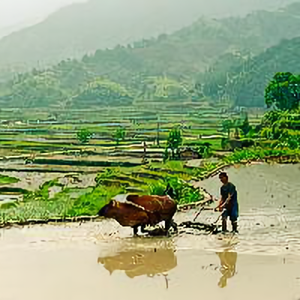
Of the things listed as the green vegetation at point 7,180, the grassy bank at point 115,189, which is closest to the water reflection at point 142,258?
the grassy bank at point 115,189

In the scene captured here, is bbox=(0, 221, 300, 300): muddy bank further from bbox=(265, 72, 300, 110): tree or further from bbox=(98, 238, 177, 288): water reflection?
bbox=(265, 72, 300, 110): tree

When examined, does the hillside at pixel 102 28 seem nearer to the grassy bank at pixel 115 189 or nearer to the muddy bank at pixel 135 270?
the grassy bank at pixel 115 189

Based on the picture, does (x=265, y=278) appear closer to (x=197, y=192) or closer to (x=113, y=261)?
(x=113, y=261)

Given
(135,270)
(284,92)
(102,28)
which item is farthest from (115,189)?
(102,28)

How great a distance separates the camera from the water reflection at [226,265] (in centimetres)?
630

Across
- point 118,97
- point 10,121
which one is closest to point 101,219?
point 10,121

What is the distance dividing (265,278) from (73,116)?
55.3 m

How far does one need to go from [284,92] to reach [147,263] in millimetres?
34288

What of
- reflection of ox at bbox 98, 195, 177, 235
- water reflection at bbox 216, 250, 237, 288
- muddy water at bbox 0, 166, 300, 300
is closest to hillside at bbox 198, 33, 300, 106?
muddy water at bbox 0, 166, 300, 300

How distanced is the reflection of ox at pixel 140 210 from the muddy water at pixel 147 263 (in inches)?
10.7

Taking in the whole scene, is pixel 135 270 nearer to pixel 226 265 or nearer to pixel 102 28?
pixel 226 265

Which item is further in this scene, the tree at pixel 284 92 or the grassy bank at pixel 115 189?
the tree at pixel 284 92

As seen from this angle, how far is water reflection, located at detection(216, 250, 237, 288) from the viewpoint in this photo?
6.30 m

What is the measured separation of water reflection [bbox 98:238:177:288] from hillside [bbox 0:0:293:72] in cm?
13587
